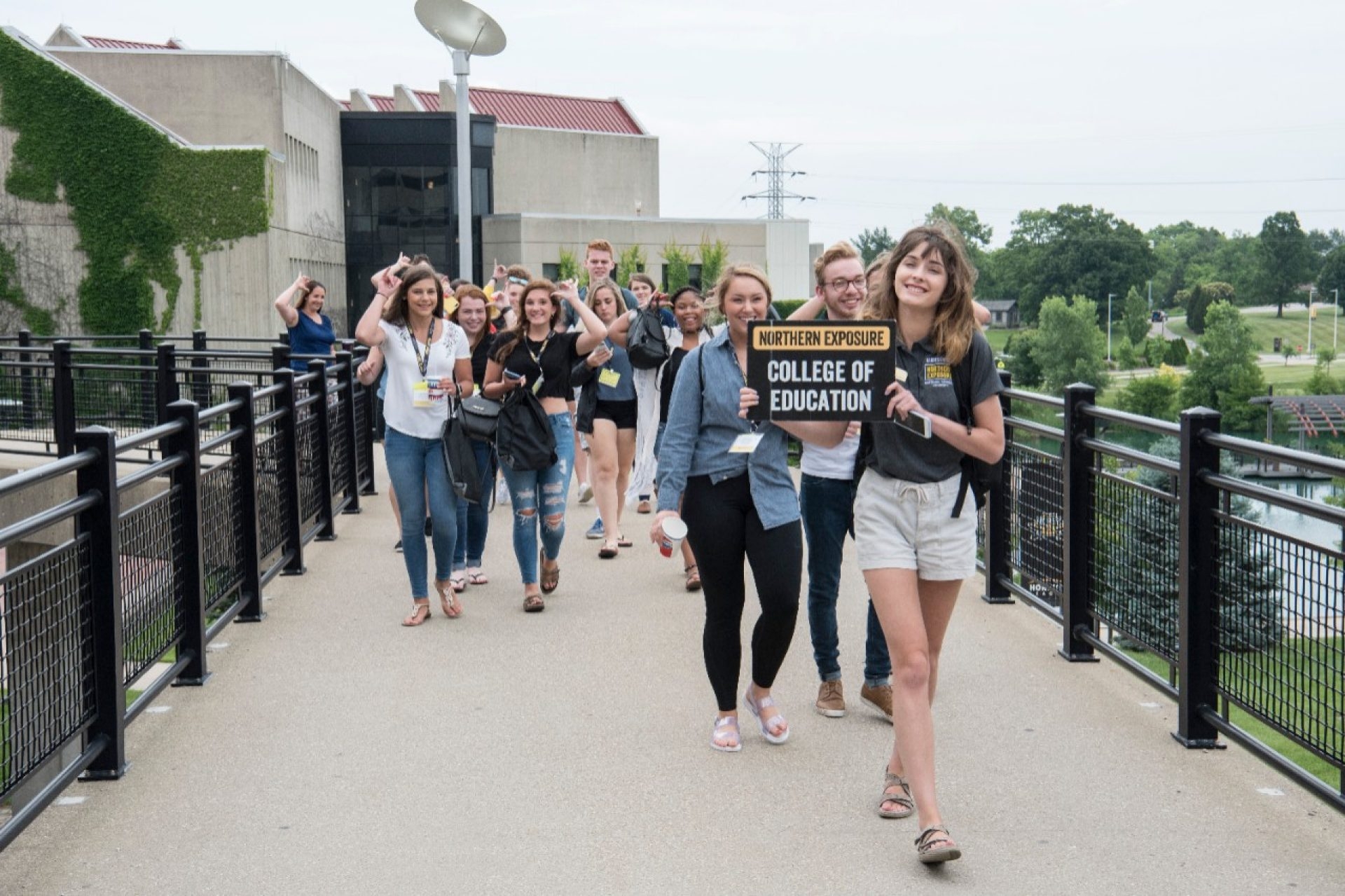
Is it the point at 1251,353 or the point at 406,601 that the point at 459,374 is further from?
the point at 1251,353

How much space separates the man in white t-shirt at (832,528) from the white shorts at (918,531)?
1.61 metres

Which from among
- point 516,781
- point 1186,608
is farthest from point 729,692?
point 1186,608

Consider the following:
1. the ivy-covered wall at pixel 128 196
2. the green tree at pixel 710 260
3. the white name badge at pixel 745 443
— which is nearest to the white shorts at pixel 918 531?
the white name badge at pixel 745 443

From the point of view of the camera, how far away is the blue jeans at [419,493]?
8852 mm

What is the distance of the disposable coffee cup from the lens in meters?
5.89

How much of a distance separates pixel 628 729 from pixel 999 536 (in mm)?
3469

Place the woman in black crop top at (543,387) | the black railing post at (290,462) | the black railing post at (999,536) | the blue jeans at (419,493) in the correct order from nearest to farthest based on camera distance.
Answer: the blue jeans at (419,493) → the black railing post at (999,536) → the woman in black crop top at (543,387) → the black railing post at (290,462)

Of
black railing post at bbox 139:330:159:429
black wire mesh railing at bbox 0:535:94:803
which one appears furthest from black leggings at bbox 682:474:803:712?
black railing post at bbox 139:330:159:429

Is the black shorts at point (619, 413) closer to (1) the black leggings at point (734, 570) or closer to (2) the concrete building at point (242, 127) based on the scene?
(1) the black leggings at point (734, 570)

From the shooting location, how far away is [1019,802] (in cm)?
559

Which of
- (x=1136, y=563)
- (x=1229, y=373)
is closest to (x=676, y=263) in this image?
(x=1136, y=563)

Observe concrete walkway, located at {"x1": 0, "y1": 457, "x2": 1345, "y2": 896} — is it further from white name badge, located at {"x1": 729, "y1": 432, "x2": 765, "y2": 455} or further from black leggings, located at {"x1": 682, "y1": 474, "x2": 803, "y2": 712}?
white name badge, located at {"x1": 729, "y1": 432, "x2": 765, "y2": 455}

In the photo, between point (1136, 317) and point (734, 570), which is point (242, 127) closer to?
point (734, 570)

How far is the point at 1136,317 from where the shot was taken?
543ft
